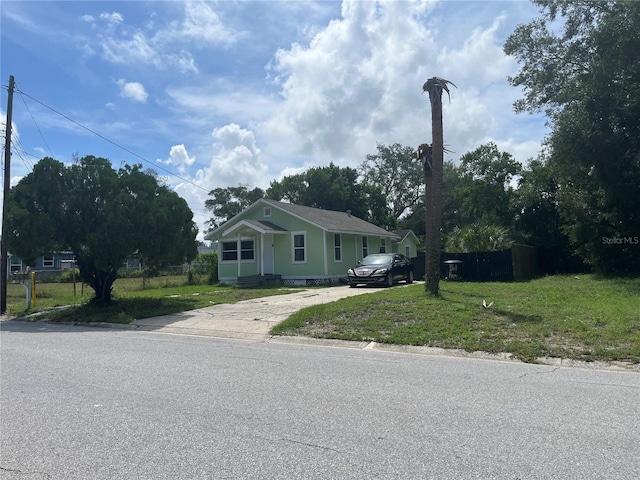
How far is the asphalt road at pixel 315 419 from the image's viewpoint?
3910 mm

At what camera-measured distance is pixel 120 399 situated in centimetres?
587

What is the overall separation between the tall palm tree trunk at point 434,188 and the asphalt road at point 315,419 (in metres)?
6.76

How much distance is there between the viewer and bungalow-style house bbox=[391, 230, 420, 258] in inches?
1455

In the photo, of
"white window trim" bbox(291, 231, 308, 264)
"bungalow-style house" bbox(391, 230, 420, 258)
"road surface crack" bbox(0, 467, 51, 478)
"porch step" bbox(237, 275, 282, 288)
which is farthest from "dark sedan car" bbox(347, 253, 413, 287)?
"road surface crack" bbox(0, 467, 51, 478)

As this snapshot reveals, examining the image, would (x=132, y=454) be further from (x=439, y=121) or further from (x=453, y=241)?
(x=453, y=241)

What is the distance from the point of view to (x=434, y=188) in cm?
1502

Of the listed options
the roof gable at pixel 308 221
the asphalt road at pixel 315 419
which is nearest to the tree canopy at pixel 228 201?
the roof gable at pixel 308 221

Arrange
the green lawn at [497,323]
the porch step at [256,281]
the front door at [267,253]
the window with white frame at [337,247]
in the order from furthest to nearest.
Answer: the front door at [267,253], the window with white frame at [337,247], the porch step at [256,281], the green lawn at [497,323]

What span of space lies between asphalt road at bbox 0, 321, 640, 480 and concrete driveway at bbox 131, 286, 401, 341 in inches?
137

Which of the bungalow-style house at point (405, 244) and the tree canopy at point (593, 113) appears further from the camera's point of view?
the bungalow-style house at point (405, 244)

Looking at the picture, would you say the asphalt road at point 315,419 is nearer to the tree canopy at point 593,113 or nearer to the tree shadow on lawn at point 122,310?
the tree shadow on lawn at point 122,310

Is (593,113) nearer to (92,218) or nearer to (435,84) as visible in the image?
(435,84)

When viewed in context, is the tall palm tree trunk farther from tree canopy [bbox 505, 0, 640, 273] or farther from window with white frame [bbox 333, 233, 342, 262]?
window with white frame [bbox 333, 233, 342, 262]

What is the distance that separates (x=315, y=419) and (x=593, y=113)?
20809mm
